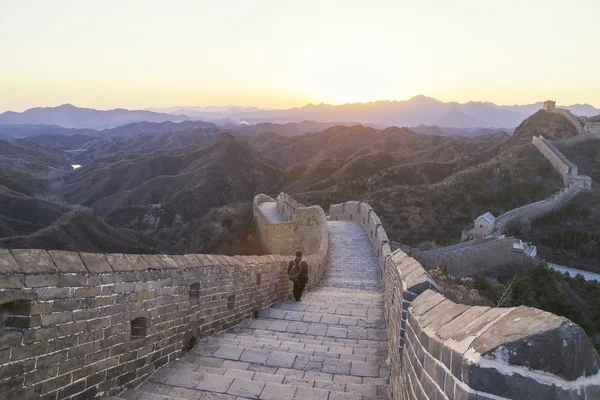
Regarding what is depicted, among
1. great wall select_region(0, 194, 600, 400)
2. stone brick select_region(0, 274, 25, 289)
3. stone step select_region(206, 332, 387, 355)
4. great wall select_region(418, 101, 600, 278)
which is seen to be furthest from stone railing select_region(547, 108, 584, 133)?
stone brick select_region(0, 274, 25, 289)

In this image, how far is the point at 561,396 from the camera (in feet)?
4.94

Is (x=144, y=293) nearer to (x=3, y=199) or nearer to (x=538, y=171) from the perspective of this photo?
(x=3, y=199)

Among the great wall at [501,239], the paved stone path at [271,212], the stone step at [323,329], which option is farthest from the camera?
the paved stone path at [271,212]

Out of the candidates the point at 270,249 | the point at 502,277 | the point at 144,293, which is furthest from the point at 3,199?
the point at 144,293

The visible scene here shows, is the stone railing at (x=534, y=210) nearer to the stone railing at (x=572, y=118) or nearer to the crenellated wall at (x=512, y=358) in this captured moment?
the stone railing at (x=572, y=118)

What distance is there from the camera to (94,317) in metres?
3.70

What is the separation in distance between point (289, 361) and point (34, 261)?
2892 mm

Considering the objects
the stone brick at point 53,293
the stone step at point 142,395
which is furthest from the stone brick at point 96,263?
the stone step at point 142,395

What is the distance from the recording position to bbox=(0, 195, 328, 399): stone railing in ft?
10.0

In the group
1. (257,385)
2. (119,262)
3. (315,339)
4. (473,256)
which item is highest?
(119,262)

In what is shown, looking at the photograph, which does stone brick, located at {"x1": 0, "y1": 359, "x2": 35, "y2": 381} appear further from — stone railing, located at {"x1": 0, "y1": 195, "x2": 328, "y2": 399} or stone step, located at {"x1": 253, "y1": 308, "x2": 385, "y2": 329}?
stone step, located at {"x1": 253, "y1": 308, "x2": 385, "y2": 329}

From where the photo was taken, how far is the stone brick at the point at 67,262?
11.1 feet

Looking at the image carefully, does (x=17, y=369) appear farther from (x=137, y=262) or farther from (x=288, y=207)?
Result: (x=288, y=207)

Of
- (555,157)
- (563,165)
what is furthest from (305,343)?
(555,157)
